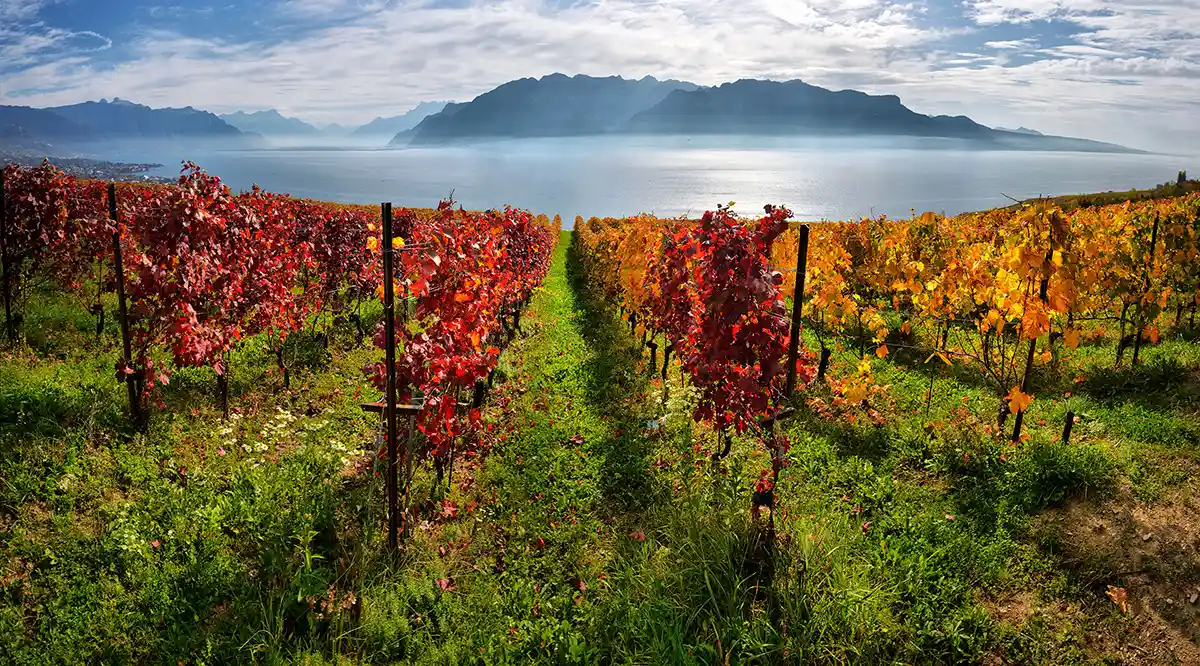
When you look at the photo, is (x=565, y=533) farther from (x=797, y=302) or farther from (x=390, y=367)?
(x=797, y=302)

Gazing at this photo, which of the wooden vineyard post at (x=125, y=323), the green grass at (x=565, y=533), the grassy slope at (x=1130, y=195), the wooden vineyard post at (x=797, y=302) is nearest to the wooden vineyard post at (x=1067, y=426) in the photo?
the green grass at (x=565, y=533)

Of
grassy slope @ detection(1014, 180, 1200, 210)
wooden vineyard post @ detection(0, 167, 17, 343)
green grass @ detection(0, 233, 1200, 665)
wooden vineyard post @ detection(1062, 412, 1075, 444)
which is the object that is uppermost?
grassy slope @ detection(1014, 180, 1200, 210)

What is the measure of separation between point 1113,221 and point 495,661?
12.3m

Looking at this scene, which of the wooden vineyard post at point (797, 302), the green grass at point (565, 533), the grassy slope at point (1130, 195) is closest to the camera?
the green grass at point (565, 533)

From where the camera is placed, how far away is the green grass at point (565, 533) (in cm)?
375

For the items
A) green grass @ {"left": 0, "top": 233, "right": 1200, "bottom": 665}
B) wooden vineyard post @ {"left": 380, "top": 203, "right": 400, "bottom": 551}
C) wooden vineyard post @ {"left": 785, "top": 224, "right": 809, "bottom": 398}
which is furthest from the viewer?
wooden vineyard post @ {"left": 785, "top": 224, "right": 809, "bottom": 398}

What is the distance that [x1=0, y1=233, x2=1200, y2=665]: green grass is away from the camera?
3.75m

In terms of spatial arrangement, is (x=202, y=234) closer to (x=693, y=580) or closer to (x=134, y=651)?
(x=134, y=651)

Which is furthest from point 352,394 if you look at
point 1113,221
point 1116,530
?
point 1113,221

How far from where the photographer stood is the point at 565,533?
16.4 feet

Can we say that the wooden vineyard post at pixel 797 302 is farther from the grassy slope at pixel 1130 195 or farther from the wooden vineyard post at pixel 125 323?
the grassy slope at pixel 1130 195

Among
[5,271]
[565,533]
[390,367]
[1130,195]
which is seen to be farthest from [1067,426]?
[1130,195]

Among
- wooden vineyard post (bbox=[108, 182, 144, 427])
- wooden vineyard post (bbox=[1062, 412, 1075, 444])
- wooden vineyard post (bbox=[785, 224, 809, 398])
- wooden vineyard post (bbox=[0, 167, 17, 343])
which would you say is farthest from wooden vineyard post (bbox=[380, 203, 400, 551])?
wooden vineyard post (bbox=[0, 167, 17, 343])

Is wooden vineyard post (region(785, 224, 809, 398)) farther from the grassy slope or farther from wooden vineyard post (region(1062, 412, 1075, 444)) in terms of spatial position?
the grassy slope
